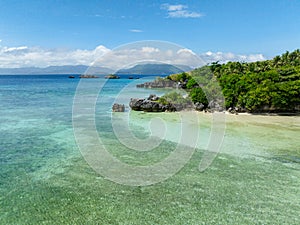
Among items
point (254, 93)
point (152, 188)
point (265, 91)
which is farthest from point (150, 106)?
point (152, 188)

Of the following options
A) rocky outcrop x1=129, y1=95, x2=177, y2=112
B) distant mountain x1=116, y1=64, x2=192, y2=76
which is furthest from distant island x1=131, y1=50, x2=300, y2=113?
distant mountain x1=116, y1=64, x2=192, y2=76

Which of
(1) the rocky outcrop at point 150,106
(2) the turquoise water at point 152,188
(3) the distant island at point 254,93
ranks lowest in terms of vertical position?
(2) the turquoise water at point 152,188

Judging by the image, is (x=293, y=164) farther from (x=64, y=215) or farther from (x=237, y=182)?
(x=64, y=215)

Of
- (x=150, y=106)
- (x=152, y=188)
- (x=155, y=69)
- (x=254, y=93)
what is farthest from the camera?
(x=150, y=106)

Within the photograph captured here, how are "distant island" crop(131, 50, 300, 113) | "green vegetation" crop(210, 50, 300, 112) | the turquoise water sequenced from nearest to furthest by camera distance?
the turquoise water < "green vegetation" crop(210, 50, 300, 112) < "distant island" crop(131, 50, 300, 113)

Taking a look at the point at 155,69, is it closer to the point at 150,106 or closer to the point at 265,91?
the point at 150,106

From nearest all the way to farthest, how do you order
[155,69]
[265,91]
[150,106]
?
[155,69]
[265,91]
[150,106]

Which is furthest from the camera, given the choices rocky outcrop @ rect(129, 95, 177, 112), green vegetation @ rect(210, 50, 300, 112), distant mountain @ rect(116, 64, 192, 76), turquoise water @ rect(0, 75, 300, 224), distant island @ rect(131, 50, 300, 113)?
rocky outcrop @ rect(129, 95, 177, 112)

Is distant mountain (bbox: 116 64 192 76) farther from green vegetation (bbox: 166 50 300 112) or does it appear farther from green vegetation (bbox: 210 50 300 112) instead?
green vegetation (bbox: 210 50 300 112)

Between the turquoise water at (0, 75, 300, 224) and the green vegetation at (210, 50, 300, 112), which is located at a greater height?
the green vegetation at (210, 50, 300, 112)

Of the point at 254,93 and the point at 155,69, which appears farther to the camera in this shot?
the point at 254,93

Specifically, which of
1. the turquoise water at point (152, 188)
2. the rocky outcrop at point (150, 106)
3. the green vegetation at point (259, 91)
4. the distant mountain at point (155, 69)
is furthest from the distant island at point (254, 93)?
the turquoise water at point (152, 188)

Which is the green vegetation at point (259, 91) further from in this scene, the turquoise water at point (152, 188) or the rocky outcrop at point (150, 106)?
the turquoise water at point (152, 188)

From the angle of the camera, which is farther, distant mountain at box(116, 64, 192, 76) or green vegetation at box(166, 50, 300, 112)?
green vegetation at box(166, 50, 300, 112)
